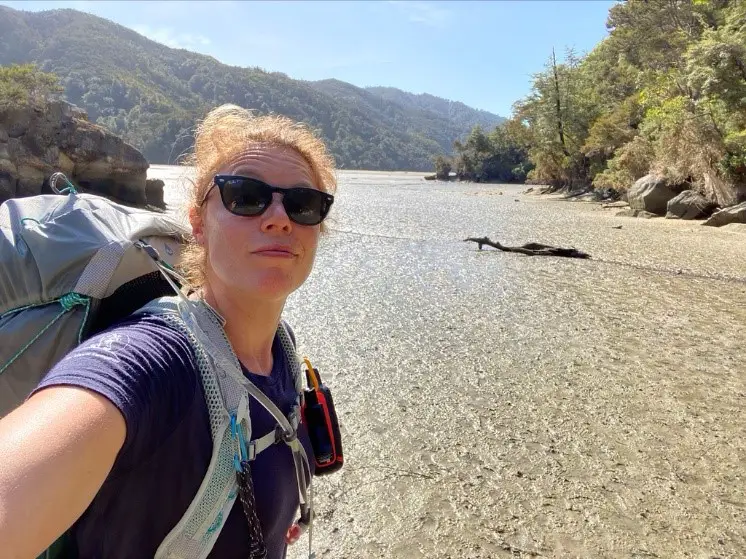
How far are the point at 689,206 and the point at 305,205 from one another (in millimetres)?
22684

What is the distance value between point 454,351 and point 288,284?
18.2 feet

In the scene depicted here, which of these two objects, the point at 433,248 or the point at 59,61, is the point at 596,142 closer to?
the point at 433,248

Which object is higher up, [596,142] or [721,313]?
[596,142]

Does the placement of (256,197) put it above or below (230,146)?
below

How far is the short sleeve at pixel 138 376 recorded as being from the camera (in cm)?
103

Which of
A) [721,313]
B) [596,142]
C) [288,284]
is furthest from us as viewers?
[596,142]

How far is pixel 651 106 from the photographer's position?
30.2 m

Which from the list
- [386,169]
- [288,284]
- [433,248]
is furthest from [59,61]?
[288,284]

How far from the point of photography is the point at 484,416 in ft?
16.4

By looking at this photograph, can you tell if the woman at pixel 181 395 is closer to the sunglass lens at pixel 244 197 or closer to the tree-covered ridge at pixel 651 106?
the sunglass lens at pixel 244 197

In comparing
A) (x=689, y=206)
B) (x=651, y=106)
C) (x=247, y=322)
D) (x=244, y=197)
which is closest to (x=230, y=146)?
(x=244, y=197)

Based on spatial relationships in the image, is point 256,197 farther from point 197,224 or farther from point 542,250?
point 542,250

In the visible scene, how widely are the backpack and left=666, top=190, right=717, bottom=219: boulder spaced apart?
22.7 m

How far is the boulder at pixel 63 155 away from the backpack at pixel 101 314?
66.6ft
